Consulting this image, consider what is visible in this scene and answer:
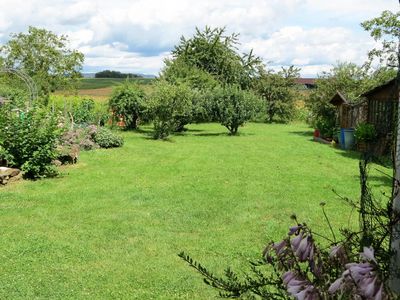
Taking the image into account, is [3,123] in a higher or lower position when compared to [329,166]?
higher

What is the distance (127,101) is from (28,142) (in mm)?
12293

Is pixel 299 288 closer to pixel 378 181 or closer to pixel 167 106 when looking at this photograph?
pixel 378 181

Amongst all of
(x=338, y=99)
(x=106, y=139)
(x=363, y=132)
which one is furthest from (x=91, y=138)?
(x=338, y=99)

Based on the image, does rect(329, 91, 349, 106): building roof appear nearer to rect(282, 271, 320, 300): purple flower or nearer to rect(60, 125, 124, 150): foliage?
rect(60, 125, 124, 150): foliage

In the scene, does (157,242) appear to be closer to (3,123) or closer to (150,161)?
(3,123)

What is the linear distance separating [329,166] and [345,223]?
20.8 ft

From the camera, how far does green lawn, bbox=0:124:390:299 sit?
16.0 ft

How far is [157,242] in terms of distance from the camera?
6.14 m

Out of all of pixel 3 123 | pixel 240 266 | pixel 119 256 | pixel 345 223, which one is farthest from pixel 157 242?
pixel 3 123

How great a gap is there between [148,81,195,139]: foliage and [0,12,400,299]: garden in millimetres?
66

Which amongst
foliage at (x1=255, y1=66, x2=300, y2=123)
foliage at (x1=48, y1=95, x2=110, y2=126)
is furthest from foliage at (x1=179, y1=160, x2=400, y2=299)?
foliage at (x1=255, y1=66, x2=300, y2=123)

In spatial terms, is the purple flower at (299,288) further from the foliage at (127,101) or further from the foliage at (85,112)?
the foliage at (127,101)

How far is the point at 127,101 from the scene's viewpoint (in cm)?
2209

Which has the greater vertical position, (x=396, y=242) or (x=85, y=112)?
(x=85, y=112)
